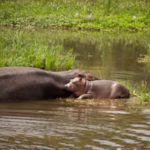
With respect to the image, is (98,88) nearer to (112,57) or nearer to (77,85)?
(77,85)

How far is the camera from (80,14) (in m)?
29.3

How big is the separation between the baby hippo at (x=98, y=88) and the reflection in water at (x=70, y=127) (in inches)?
30.2

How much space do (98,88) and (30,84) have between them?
4.06ft

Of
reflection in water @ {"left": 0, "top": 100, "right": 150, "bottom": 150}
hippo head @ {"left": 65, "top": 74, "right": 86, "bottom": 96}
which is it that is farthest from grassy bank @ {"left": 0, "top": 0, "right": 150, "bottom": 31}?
reflection in water @ {"left": 0, "top": 100, "right": 150, "bottom": 150}

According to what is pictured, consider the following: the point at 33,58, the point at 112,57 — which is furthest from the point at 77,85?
the point at 112,57

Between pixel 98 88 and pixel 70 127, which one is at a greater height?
pixel 98 88

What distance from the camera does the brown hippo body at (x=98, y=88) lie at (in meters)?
8.35

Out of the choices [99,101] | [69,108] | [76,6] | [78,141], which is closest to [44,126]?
[78,141]

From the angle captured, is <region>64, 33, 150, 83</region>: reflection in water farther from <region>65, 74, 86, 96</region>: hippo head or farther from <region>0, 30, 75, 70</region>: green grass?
<region>65, 74, 86, 96</region>: hippo head

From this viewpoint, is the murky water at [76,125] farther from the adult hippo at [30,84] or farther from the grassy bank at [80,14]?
the grassy bank at [80,14]

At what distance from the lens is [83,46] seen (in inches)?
714

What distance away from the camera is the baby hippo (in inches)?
329

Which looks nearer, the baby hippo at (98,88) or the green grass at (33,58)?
the baby hippo at (98,88)

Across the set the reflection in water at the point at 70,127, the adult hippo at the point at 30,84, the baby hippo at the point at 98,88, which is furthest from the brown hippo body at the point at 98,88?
the reflection in water at the point at 70,127
